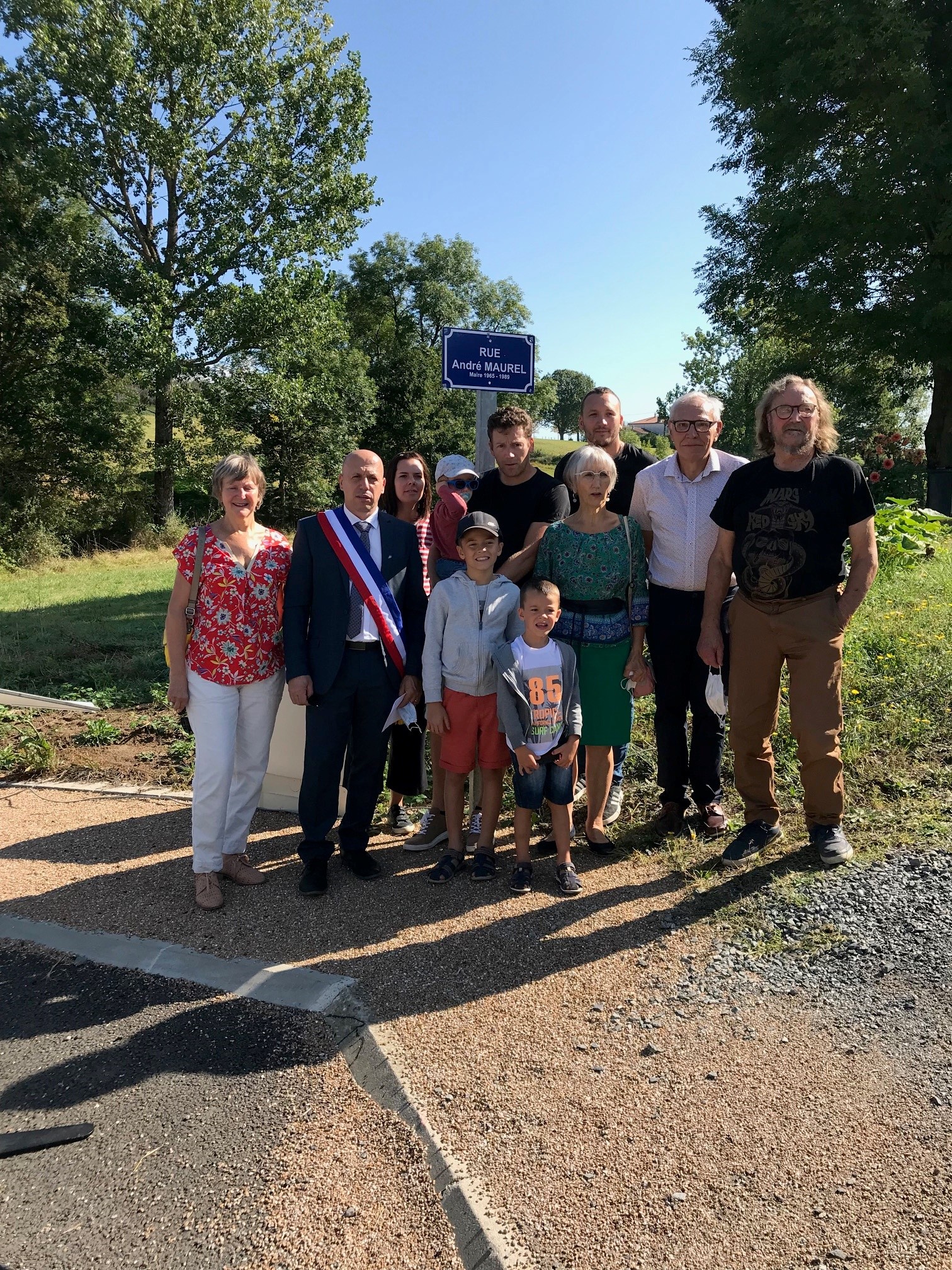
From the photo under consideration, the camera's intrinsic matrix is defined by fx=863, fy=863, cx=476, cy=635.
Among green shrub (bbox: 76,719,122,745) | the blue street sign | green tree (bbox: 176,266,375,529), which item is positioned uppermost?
green tree (bbox: 176,266,375,529)

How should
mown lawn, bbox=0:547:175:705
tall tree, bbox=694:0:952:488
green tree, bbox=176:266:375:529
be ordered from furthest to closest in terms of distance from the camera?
green tree, bbox=176:266:375:529 < tall tree, bbox=694:0:952:488 < mown lawn, bbox=0:547:175:705

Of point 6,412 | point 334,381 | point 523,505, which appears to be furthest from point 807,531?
point 334,381

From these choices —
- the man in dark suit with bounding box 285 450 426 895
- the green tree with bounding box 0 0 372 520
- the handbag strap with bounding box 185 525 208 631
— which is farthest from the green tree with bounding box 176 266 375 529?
the handbag strap with bounding box 185 525 208 631

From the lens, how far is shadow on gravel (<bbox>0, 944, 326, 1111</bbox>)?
116 inches

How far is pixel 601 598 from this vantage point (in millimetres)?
4309

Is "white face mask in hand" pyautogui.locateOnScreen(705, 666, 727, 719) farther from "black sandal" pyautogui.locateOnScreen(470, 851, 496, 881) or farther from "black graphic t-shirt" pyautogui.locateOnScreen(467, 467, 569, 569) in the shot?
"black sandal" pyautogui.locateOnScreen(470, 851, 496, 881)

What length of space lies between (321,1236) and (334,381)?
100 feet

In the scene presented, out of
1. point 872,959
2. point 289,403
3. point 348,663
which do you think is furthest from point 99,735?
point 289,403

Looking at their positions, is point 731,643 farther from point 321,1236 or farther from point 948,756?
point 321,1236

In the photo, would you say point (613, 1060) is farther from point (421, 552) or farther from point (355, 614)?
point (421, 552)

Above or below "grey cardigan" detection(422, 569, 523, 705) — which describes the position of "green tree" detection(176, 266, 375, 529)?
above

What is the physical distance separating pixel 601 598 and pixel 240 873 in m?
2.30

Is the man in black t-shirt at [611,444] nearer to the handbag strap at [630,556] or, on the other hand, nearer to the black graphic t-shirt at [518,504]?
the black graphic t-shirt at [518,504]

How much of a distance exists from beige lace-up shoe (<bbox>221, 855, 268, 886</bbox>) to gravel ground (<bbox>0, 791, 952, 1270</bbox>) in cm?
9
